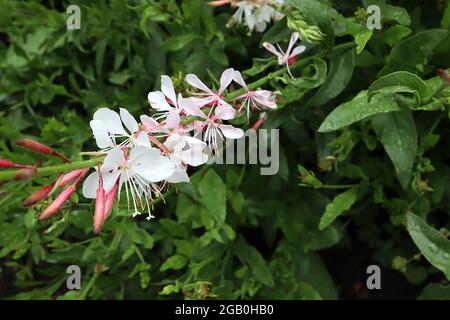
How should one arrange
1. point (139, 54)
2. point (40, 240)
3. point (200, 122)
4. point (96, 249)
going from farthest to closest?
point (139, 54) < point (40, 240) < point (96, 249) < point (200, 122)

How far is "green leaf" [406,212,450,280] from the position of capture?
1387 mm

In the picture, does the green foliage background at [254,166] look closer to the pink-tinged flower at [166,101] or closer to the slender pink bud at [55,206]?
the pink-tinged flower at [166,101]

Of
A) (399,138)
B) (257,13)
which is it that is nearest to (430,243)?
(399,138)

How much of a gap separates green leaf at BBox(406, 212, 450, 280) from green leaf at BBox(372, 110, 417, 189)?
7.3 inches

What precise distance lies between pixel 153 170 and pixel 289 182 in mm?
Result: 1017

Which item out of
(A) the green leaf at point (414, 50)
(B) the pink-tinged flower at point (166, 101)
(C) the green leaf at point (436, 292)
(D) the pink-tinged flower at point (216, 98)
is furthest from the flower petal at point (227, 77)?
(C) the green leaf at point (436, 292)

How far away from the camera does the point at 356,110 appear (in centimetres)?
138

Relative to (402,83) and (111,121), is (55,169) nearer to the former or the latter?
(111,121)

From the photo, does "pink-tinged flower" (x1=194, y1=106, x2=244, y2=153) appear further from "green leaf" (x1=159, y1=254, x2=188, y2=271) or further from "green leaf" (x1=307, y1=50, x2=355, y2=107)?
"green leaf" (x1=159, y1=254, x2=188, y2=271)

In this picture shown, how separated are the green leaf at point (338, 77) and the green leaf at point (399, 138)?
142 mm

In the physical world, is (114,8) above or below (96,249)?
above
